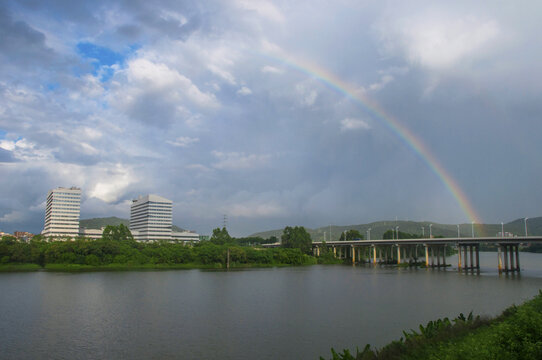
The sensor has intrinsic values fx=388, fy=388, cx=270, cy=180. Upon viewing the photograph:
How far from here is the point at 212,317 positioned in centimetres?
3697

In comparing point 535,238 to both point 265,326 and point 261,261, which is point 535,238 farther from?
point 265,326

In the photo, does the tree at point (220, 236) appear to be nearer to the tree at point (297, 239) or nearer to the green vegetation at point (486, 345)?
the tree at point (297, 239)

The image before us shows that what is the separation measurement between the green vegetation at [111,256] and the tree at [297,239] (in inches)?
1185

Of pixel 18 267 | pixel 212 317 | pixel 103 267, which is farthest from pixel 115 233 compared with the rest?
pixel 212 317

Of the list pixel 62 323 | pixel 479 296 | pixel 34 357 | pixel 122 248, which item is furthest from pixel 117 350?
pixel 122 248

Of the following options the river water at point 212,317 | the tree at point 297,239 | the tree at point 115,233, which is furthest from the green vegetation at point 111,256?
the river water at point 212,317

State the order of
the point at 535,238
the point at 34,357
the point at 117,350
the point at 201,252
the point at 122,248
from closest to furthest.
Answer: the point at 34,357 < the point at 117,350 < the point at 535,238 < the point at 122,248 < the point at 201,252

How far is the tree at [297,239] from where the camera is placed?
15112 centimetres

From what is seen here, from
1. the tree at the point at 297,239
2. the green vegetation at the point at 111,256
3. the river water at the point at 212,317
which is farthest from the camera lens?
the tree at the point at 297,239

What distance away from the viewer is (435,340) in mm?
22031

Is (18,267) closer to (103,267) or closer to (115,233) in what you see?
(103,267)

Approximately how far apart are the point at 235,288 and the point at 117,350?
33.1 m

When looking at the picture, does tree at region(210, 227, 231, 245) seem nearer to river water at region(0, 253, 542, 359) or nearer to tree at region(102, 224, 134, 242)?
tree at region(102, 224, 134, 242)

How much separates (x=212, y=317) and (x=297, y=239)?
4590 inches
